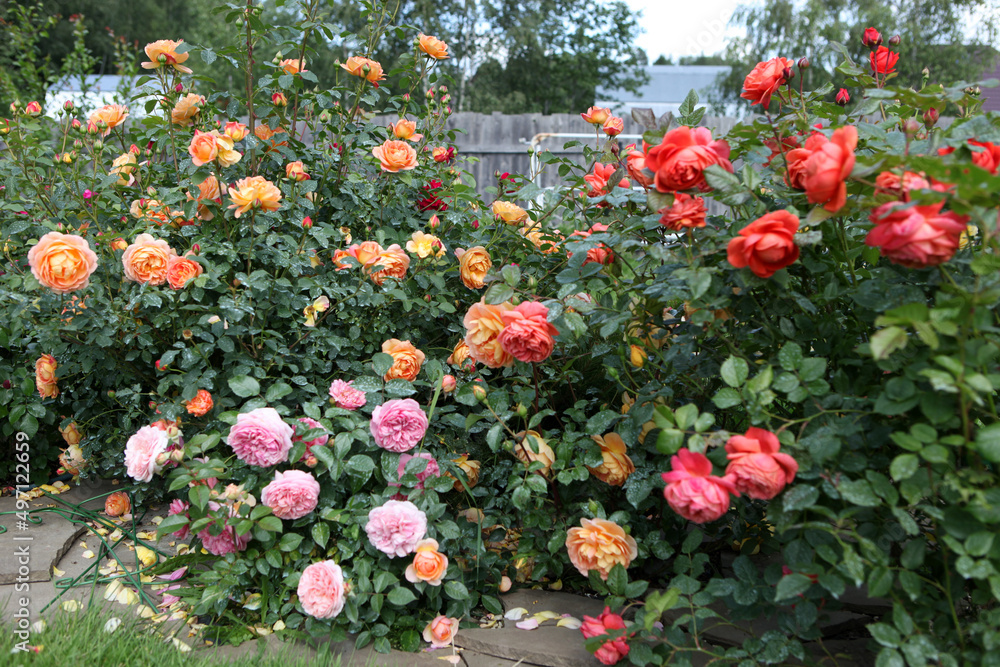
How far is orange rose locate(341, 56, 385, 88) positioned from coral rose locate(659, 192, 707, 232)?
94 cm

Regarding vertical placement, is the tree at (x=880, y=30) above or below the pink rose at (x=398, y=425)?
above

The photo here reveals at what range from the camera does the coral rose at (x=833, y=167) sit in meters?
0.84

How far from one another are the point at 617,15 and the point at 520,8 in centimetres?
215

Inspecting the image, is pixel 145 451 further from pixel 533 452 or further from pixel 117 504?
pixel 533 452

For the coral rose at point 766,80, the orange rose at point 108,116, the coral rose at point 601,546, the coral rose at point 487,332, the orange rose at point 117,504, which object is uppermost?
the coral rose at point 766,80

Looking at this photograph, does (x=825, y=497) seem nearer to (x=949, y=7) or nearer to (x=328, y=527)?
(x=328, y=527)

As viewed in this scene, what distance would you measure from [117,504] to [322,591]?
0.84 m

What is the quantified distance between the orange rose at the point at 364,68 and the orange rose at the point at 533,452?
997 millimetres

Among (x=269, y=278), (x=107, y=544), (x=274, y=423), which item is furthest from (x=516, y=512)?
(x=107, y=544)

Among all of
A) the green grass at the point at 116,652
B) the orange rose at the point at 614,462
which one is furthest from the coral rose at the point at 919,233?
the green grass at the point at 116,652

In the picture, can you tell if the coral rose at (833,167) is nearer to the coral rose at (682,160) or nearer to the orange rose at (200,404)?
the coral rose at (682,160)

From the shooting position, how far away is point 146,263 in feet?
4.51

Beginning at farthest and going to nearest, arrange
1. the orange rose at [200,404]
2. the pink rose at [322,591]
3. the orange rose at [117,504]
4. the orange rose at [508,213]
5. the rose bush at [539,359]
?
the orange rose at [117,504], the orange rose at [508,213], the orange rose at [200,404], the pink rose at [322,591], the rose bush at [539,359]

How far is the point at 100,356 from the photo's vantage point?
1.54m
